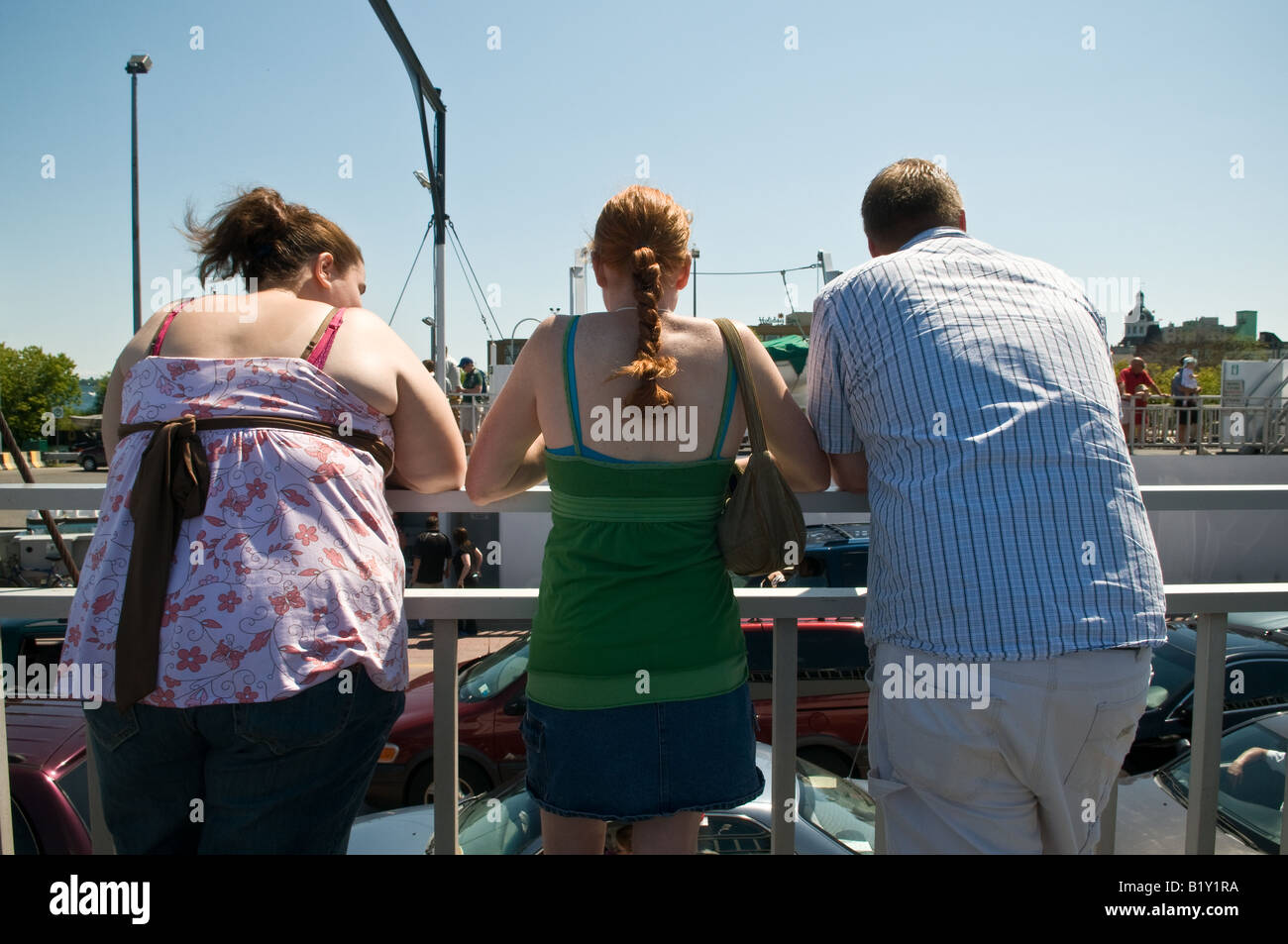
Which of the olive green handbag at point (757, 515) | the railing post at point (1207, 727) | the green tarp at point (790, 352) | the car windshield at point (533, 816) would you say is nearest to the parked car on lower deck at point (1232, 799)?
the car windshield at point (533, 816)

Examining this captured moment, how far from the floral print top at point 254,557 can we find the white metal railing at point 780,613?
0.26 meters

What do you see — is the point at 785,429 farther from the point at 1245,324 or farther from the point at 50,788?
the point at 1245,324

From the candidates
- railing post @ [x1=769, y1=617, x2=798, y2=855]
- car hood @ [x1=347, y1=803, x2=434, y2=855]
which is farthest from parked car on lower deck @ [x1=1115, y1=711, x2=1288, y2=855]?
car hood @ [x1=347, y1=803, x2=434, y2=855]

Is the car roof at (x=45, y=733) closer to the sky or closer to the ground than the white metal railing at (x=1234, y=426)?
closer to the ground

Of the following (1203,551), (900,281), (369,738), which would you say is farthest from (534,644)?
(1203,551)

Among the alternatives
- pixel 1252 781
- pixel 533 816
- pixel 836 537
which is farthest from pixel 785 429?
pixel 836 537

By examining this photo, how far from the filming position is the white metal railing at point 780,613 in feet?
6.29

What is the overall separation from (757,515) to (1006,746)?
1.98 ft

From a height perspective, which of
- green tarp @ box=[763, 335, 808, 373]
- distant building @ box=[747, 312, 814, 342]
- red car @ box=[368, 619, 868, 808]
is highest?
distant building @ box=[747, 312, 814, 342]

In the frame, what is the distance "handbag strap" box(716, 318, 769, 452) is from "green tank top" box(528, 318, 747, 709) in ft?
0.08

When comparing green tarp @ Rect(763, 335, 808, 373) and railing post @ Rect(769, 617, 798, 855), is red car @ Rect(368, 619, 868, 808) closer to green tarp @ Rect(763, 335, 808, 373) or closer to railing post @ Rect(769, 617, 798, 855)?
green tarp @ Rect(763, 335, 808, 373)

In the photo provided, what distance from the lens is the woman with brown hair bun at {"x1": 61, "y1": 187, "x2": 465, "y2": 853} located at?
1501 mm

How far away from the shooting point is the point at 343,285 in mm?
1882

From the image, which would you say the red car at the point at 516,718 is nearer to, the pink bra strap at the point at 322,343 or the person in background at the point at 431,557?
the person in background at the point at 431,557
